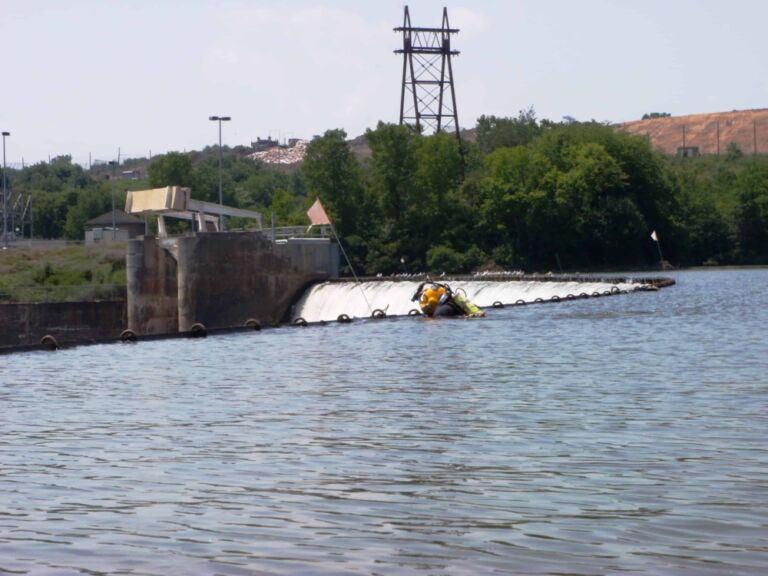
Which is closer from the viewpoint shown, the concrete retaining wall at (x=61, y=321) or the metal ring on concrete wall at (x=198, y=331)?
the metal ring on concrete wall at (x=198, y=331)

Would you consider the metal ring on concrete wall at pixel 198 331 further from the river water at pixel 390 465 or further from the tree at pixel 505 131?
the tree at pixel 505 131

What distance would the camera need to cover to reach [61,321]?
59188 millimetres

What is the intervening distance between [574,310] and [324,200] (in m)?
66.1

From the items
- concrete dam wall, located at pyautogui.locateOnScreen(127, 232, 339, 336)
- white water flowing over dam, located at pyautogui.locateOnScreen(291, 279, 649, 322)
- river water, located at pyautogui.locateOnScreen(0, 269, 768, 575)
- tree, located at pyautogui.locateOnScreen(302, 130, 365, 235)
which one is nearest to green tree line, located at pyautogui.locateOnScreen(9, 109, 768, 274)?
tree, located at pyautogui.locateOnScreen(302, 130, 365, 235)

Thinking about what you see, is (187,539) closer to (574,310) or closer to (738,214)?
(574,310)

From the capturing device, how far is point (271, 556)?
1026 centimetres

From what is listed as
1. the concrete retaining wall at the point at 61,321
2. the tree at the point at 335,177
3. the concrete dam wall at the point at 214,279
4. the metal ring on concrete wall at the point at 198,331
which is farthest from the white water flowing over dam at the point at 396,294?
the tree at the point at 335,177

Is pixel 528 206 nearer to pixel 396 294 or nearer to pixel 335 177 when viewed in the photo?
pixel 335 177

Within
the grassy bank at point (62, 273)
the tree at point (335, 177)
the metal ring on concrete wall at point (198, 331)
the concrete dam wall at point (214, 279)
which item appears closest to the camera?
the metal ring on concrete wall at point (198, 331)

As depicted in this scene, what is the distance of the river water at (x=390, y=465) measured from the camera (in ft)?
34.1

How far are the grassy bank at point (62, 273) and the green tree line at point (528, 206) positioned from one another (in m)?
26.5

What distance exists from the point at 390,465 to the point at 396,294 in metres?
42.5

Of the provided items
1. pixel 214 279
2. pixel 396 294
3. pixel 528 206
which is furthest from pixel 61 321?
pixel 528 206

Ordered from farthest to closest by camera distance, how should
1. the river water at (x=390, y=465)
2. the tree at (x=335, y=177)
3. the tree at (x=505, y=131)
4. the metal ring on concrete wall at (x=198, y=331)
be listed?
the tree at (x=505, y=131), the tree at (x=335, y=177), the metal ring on concrete wall at (x=198, y=331), the river water at (x=390, y=465)
